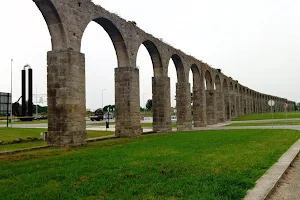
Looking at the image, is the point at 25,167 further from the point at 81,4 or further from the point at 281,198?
the point at 81,4

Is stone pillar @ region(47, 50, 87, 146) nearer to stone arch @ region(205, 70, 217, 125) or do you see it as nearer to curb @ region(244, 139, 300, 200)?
curb @ region(244, 139, 300, 200)

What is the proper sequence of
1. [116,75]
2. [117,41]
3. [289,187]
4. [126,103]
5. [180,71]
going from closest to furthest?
[289,187] → [117,41] → [126,103] → [116,75] → [180,71]

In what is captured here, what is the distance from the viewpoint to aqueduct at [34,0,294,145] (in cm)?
1248

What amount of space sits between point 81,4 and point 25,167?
8.68m

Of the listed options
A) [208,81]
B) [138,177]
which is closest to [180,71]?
[208,81]

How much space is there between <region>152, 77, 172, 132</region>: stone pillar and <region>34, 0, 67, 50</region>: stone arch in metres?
10.6

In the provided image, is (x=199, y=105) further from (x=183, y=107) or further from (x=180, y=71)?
(x=180, y=71)

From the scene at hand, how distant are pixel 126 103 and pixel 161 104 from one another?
200 inches

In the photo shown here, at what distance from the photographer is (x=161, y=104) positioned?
22234 millimetres

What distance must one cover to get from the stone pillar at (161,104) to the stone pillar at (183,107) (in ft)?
11.1

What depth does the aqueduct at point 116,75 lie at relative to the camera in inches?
491

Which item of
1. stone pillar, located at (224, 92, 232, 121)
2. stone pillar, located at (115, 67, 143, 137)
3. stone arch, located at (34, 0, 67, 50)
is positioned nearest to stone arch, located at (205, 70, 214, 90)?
stone pillar, located at (224, 92, 232, 121)

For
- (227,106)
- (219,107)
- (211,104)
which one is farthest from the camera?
(227,106)

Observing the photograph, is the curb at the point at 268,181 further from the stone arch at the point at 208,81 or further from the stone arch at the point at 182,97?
the stone arch at the point at 208,81
